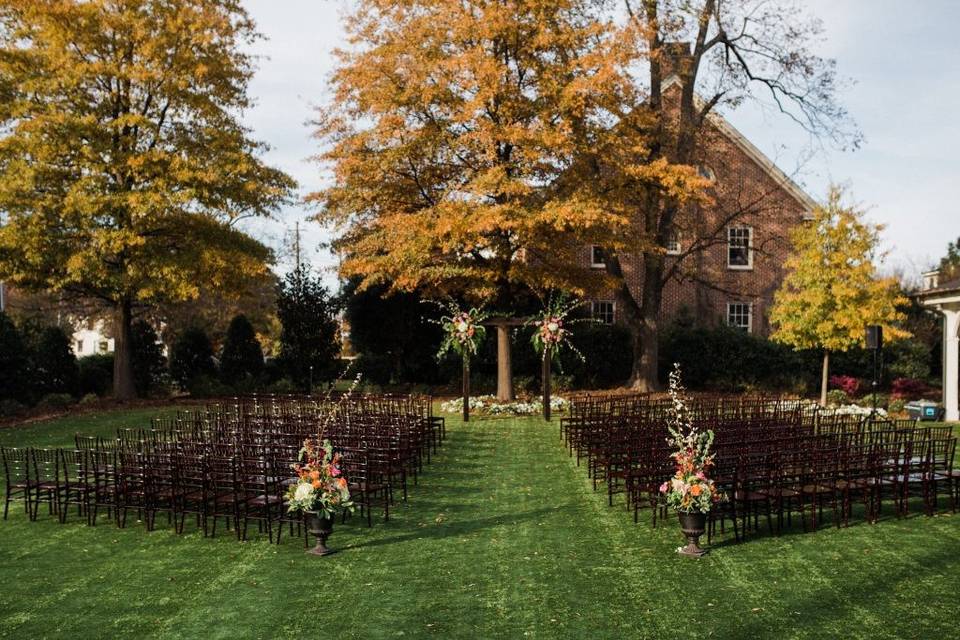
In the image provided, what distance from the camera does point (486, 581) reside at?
8422 mm

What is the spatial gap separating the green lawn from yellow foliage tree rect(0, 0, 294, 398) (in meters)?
15.0

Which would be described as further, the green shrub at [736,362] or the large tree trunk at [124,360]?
the green shrub at [736,362]

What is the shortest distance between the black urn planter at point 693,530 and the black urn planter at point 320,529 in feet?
13.6

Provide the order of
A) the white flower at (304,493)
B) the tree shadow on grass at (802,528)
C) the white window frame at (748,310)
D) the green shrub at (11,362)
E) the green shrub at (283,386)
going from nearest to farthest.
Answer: the white flower at (304,493) < the tree shadow on grass at (802,528) < the green shrub at (11,362) < the green shrub at (283,386) < the white window frame at (748,310)

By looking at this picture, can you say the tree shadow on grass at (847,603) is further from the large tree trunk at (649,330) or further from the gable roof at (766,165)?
the gable roof at (766,165)

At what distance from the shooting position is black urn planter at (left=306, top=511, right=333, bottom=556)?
31.1ft

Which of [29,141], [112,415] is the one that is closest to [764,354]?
[112,415]

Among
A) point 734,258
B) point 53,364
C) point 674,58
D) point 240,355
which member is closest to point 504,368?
point 240,355

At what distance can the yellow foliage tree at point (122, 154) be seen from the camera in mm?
24000

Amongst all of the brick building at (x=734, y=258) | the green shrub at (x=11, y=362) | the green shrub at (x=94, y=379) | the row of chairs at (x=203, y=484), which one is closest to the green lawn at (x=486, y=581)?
the row of chairs at (x=203, y=484)

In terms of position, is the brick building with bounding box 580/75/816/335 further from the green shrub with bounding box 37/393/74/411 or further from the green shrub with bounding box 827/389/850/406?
the green shrub with bounding box 37/393/74/411

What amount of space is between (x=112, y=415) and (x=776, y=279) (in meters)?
28.1

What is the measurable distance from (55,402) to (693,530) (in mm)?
23319

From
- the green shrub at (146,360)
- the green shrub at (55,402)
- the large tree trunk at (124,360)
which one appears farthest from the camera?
the green shrub at (146,360)
